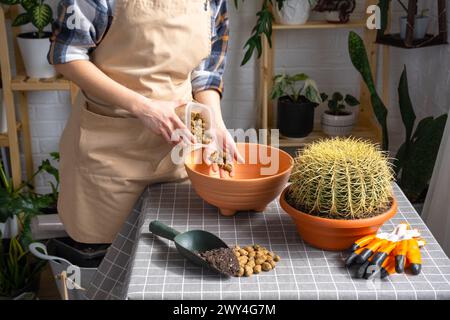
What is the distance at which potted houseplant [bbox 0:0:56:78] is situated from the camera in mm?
2436

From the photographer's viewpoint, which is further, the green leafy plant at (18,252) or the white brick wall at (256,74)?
the white brick wall at (256,74)

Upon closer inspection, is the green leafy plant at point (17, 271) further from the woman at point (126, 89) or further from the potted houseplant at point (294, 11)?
the potted houseplant at point (294, 11)

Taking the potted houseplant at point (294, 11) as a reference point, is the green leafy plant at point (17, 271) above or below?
below

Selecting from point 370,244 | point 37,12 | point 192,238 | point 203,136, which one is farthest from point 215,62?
point 37,12

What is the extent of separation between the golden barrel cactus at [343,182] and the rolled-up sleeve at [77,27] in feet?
2.08

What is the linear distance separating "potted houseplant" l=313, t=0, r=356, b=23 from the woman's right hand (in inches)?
63.0

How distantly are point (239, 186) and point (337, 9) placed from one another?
1749 mm

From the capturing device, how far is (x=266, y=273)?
1086 mm

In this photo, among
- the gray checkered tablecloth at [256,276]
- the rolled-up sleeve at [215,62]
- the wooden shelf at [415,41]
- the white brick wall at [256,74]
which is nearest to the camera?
the gray checkered tablecloth at [256,276]

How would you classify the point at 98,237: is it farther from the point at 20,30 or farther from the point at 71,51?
the point at 20,30

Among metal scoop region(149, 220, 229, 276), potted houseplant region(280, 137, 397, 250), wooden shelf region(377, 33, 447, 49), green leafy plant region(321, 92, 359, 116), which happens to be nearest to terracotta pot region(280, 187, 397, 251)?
potted houseplant region(280, 137, 397, 250)

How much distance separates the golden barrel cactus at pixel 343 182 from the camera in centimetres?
111

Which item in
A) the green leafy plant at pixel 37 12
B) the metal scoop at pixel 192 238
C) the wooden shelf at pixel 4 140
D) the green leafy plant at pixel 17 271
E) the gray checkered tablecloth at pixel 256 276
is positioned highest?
the green leafy plant at pixel 37 12

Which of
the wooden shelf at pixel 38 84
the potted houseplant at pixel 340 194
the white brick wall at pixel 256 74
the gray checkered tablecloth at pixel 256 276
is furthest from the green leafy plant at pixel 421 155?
the wooden shelf at pixel 38 84
